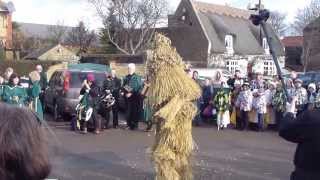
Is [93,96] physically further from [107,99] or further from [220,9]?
[220,9]

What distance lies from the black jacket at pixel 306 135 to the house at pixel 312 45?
2483 inches

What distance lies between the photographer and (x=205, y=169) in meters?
10.6

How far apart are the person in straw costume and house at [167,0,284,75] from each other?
1971 inches

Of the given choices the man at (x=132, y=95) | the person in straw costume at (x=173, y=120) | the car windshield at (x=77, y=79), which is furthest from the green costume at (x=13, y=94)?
the person in straw costume at (x=173, y=120)

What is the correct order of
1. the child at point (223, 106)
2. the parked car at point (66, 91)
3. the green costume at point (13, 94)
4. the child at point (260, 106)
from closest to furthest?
the green costume at point (13, 94)
the child at point (260, 106)
the child at point (223, 106)
the parked car at point (66, 91)

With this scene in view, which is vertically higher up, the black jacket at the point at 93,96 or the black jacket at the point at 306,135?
the black jacket at the point at 306,135

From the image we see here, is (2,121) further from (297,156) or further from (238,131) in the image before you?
(238,131)

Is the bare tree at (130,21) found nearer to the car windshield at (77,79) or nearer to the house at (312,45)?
the house at (312,45)

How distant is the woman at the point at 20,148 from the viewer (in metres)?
2.12

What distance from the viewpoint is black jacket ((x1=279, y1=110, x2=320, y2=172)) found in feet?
15.9

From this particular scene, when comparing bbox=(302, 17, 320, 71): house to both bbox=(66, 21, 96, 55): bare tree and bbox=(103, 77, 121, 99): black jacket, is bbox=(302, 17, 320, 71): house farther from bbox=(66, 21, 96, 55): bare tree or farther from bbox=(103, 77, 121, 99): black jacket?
bbox=(103, 77, 121, 99): black jacket

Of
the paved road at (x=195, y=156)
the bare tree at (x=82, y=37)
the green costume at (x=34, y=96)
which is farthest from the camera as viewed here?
the bare tree at (x=82, y=37)

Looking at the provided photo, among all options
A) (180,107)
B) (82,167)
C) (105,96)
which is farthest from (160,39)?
(105,96)

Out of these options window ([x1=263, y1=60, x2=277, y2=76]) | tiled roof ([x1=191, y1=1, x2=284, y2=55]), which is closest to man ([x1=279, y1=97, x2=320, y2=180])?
tiled roof ([x1=191, y1=1, x2=284, y2=55])
